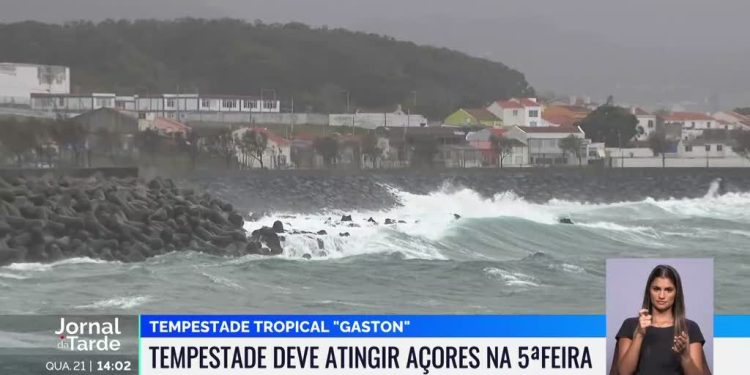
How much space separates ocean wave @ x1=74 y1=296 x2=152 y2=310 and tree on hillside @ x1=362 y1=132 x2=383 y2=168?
2.39 metres

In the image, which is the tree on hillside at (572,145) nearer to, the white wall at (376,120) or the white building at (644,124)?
the white building at (644,124)

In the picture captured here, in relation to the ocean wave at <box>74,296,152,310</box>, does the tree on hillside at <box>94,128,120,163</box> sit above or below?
above

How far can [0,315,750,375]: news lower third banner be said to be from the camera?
827 centimetres

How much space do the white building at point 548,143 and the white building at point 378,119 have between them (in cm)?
77

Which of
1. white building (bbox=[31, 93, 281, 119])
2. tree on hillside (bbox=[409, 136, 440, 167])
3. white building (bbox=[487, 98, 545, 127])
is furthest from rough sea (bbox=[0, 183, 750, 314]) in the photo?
white building (bbox=[31, 93, 281, 119])

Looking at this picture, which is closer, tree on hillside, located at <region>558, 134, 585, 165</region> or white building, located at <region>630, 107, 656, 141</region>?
tree on hillside, located at <region>558, 134, 585, 165</region>

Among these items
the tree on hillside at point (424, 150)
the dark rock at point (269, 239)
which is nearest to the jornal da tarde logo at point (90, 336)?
the dark rock at point (269, 239)

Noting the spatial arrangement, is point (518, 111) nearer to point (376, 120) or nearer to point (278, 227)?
point (376, 120)

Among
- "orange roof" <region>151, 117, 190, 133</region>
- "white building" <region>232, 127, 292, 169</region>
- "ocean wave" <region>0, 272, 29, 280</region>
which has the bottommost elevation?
"ocean wave" <region>0, 272, 29, 280</region>

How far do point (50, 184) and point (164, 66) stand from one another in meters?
1.39

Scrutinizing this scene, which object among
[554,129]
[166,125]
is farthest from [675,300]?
[166,125]

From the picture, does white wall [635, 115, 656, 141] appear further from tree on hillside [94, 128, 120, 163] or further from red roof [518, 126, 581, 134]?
tree on hillside [94, 128, 120, 163]

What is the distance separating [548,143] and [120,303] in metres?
3.69

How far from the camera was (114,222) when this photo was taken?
12.2m
